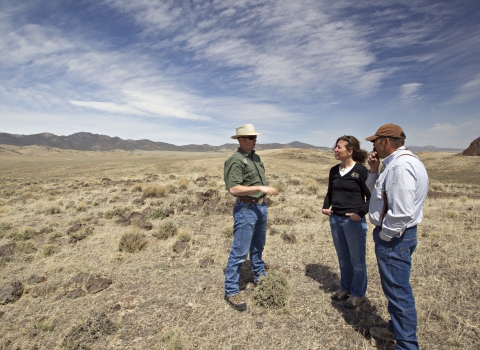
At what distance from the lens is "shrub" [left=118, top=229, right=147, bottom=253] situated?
5.96m

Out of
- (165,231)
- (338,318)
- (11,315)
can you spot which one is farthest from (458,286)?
(11,315)

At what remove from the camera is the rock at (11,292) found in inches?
159

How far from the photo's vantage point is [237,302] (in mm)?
3727

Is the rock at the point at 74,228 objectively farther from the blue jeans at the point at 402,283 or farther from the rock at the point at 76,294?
the blue jeans at the point at 402,283

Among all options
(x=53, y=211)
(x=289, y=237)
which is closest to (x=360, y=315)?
(x=289, y=237)

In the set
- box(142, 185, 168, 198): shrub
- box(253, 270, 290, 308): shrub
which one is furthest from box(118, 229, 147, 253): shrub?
box(142, 185, 168, 198): shrub

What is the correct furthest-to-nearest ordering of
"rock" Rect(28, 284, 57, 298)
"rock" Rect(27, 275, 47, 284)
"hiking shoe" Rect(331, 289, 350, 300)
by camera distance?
"rock" Rect(27, 275, 47, 284), "rock" Rect(28, 284, 57, 298), "hiking shoe" Rect(331, 289, 350, 300)

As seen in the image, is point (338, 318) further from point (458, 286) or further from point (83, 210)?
point (83, 210)

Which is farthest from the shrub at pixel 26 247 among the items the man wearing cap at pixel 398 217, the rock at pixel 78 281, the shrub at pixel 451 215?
the shrub at pixel 451 215

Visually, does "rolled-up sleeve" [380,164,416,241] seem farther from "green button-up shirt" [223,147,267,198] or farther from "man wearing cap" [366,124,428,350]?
"green button-up shirt" [223,147,267,198]

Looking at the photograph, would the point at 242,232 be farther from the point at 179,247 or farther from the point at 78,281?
the point at 78,281

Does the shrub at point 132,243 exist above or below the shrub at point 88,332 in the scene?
above

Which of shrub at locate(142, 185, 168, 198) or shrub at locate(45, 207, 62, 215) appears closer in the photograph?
shrub at locate(45, 207, 62, 215)

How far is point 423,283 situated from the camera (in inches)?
170
